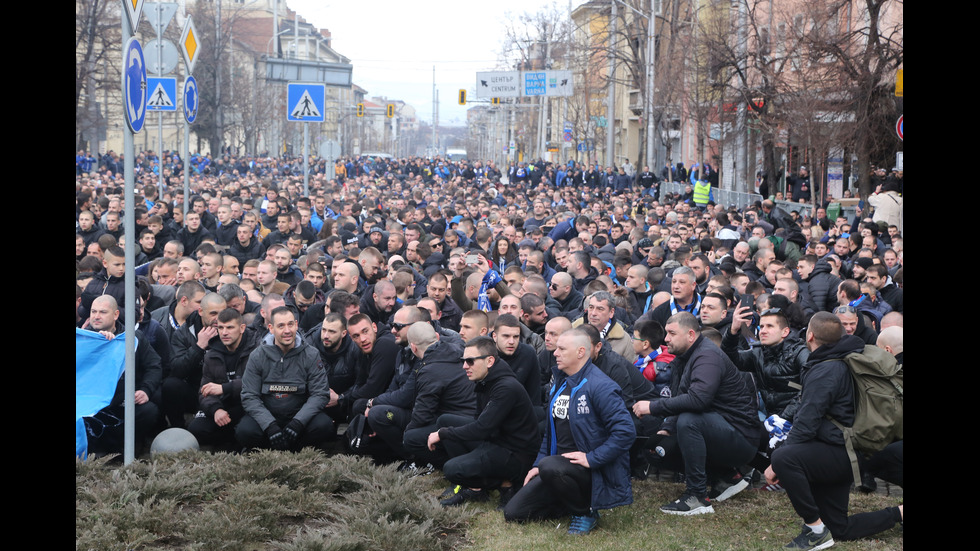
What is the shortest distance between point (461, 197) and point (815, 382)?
25.6m

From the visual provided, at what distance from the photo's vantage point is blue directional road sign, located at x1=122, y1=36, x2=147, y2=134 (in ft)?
22.2

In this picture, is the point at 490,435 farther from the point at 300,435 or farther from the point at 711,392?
the point at 300,435

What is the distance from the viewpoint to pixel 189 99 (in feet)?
61.6

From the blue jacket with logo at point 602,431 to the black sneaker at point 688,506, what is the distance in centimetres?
70

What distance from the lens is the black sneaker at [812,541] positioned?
6.90m

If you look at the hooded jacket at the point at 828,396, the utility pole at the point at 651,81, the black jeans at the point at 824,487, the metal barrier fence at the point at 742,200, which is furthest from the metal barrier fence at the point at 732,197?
the hooded jacket at the point at 828,396

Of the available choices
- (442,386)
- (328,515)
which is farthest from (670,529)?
(328,515)

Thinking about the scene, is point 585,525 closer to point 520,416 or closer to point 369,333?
point 520,416

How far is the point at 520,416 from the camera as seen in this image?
7.90 m

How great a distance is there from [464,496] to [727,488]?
2.07 m

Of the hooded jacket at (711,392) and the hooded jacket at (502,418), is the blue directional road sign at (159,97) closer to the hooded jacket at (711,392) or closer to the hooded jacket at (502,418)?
the hooded jacket at (502,418)

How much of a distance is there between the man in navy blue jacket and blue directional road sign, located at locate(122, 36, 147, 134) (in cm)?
329
